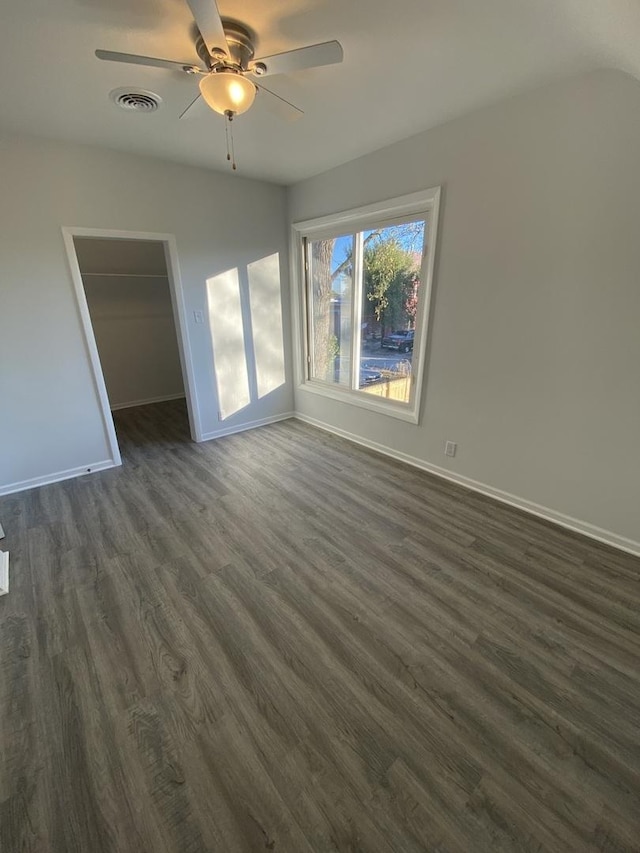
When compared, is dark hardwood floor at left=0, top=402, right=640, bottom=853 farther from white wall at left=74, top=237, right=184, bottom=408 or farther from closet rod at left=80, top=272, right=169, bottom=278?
closet rod at left=80, top=272, right=169, bottom=278

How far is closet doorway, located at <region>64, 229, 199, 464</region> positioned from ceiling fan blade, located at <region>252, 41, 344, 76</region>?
2698 mm

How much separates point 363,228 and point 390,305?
74 centimetres

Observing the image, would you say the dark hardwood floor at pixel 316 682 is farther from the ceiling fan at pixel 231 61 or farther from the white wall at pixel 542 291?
the ceiling fan at pixel 231 61

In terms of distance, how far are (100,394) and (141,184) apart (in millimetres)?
1822

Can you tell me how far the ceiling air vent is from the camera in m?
1.95

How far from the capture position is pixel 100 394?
316 cm

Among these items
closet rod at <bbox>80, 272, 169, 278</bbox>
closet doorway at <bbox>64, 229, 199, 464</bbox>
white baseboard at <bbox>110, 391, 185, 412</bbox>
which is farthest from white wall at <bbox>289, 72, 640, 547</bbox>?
white baseboard at <bbox>110, 391, 185, 412</bbox>

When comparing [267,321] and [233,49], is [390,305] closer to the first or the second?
[267,321]

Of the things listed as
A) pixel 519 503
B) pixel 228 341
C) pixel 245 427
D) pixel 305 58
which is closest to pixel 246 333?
pixel 228 341

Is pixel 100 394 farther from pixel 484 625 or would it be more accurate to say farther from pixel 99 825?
pixel 484 625

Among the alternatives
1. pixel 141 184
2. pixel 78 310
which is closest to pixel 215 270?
pixel 141 184

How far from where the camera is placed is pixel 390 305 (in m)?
3.19

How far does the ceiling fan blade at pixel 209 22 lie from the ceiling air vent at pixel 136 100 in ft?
2.65

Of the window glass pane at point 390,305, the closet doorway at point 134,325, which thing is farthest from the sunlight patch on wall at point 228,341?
the window glass pane at point 390,305
